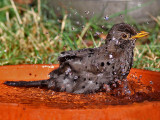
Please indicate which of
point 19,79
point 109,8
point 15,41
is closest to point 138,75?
point 19,79

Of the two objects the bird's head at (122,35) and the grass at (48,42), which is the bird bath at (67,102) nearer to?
the bird's head at (122,35)

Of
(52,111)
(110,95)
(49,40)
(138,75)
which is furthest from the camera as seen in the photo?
(49,40)

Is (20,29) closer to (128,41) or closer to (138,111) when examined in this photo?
(128,41)

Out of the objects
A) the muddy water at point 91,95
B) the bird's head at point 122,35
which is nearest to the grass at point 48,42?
the bird's head at point 122,35

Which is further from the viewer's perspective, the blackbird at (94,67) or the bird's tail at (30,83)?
the bird's tail at (30,83)

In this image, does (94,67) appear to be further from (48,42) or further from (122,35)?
(48,42)

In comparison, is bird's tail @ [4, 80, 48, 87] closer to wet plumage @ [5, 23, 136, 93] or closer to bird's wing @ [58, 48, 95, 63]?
wet plumage @ [5, 23, 136, 93]
